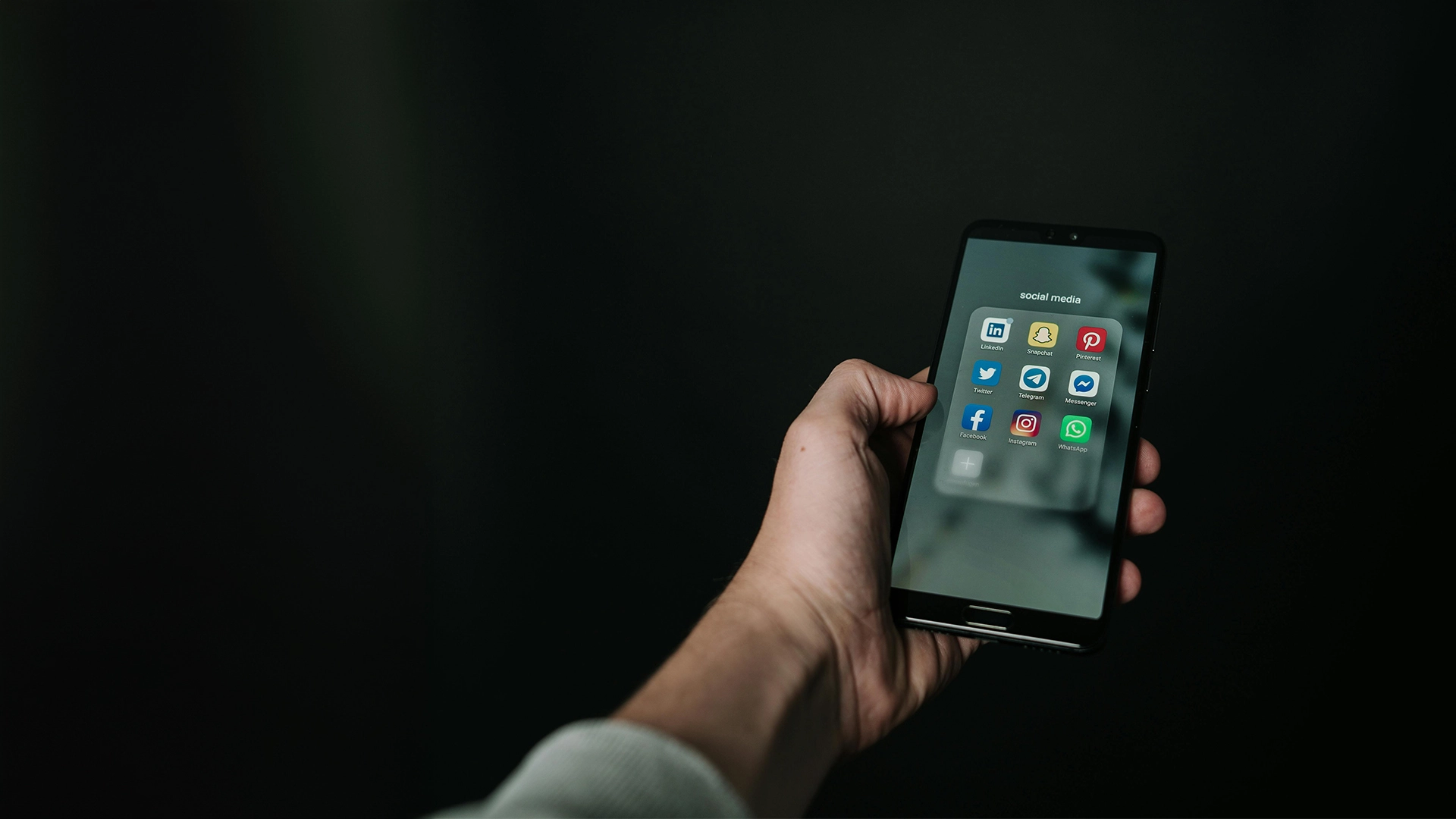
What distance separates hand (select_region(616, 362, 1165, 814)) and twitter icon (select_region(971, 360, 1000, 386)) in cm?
4

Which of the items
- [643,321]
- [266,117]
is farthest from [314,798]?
[266,117]

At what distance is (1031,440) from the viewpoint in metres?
0.68

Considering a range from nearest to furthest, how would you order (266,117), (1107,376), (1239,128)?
(1107,376) < (1239,128) < (266,117)

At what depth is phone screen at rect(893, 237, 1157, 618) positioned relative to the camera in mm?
642

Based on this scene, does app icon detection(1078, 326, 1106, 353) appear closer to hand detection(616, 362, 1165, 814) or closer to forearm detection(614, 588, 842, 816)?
hand detection(616, 362, 1165, 814)

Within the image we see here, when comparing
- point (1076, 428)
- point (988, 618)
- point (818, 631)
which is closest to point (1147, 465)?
point (1076, 428)

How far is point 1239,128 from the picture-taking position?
0.92 metres

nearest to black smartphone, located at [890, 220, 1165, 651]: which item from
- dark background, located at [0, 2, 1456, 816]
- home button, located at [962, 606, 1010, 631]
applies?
home button, located at [962, 606, 1010, 631]

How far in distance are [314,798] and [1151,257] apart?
3.30 ft

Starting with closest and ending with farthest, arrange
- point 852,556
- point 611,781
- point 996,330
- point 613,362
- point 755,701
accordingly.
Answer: point 611,781, point 755,701, point 852,556, point 996,330, point 613,362

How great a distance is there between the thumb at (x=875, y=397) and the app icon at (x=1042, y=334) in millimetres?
89

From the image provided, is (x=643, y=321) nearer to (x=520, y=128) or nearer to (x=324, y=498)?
(x=520, y=128)

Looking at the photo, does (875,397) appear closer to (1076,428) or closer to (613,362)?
(1076,428)

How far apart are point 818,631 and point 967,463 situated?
0.18m
